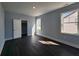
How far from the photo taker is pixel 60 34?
22.7 ft

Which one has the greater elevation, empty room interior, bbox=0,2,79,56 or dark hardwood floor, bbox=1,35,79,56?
empty room interior, bbox=0,2,79,56

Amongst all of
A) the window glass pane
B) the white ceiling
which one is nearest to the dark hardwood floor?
the window glass pane

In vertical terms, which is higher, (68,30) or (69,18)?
(69,18)

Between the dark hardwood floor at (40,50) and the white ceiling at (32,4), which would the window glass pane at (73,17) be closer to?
the white ceiling at (32,4)

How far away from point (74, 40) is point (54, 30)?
2.50m

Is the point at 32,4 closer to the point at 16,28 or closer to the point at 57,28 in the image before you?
the point at 57,28

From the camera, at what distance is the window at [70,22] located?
5.72m

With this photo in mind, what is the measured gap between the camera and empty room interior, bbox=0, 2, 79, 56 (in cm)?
477

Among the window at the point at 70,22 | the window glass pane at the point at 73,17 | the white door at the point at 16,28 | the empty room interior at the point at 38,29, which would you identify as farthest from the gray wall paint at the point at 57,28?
the white door at the point at 16,28

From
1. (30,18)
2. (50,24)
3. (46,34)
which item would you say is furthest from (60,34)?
(30,18)

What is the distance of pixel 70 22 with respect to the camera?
243 inches

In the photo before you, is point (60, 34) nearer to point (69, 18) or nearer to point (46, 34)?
point (69, 18)

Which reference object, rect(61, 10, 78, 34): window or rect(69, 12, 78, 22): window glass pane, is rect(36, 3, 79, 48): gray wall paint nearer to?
rect(61, 10, 78, 34): window

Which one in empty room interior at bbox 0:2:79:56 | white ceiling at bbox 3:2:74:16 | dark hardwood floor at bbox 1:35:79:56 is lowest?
dark hardwood floor at bbox 1:35:79:56
